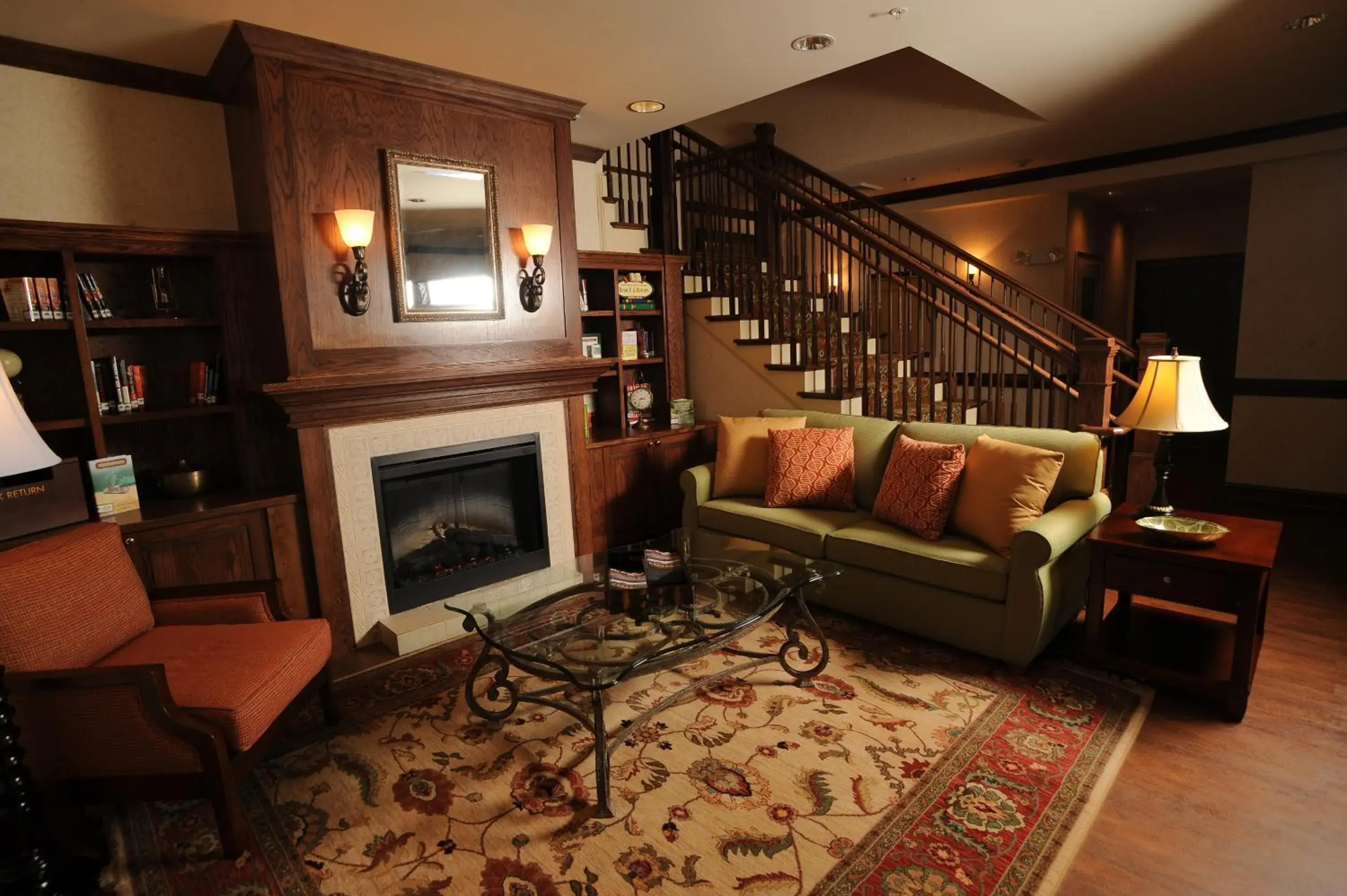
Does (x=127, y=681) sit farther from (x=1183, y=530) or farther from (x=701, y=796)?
(x=1183, y=530)

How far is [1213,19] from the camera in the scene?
136 inches

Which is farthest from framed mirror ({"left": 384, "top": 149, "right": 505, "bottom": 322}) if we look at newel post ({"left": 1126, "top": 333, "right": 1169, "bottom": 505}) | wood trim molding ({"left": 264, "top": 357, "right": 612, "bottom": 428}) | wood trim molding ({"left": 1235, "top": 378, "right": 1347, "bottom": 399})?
wood trim molding ({"left": 1235, "top": 378, "right": 1347, "bottom": 399})

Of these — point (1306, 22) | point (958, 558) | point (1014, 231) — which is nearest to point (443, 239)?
point (958, 558)

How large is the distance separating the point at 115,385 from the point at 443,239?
5.11 feet

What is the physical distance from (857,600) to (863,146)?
4.40m

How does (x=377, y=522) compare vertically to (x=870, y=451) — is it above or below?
below

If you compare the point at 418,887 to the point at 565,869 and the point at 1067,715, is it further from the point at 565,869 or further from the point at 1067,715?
the point at 1067,715

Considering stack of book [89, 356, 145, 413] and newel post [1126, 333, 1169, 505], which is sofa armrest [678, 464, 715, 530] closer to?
newel post [1126, 333, 1169, 505]

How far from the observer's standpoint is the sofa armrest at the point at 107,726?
188 centimetres

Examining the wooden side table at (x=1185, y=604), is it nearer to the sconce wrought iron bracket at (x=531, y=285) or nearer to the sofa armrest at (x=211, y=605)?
the sconce wrought iron bracket at (x=531, y=285)

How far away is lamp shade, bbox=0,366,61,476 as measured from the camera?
1.71m

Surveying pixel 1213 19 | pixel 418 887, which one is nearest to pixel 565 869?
pixel 418 887

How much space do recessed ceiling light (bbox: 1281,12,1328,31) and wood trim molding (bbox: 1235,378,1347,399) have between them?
2838 mm

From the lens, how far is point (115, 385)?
10.1 ft
